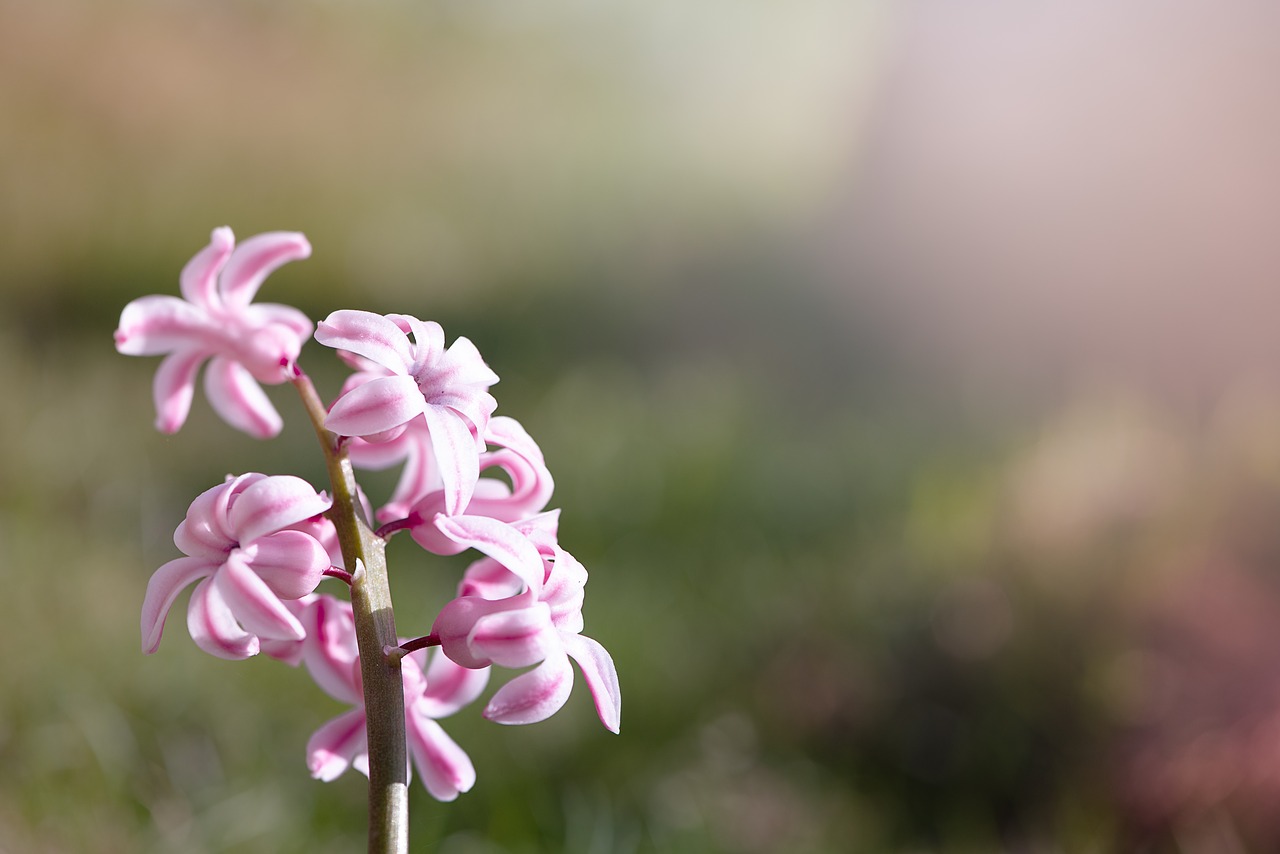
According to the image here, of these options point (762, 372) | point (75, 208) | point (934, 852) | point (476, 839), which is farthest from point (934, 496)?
point (75, 208)

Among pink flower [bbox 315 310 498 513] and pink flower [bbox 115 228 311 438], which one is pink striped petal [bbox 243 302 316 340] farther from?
pink flower [bbox 315 310 498 513]

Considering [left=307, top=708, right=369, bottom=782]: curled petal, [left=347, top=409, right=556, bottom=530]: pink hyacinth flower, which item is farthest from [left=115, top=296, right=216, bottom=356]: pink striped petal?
[left=307, top=708, right=369, bottom=782]: curled petal

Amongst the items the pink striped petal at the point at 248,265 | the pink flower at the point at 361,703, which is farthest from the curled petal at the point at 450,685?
the pink striped petal at the point at 248,265

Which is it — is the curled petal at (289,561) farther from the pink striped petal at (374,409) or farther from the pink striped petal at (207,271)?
the pink striped petal at (207,271)

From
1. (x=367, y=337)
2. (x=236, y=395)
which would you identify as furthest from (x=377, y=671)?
(x=236, y=395)

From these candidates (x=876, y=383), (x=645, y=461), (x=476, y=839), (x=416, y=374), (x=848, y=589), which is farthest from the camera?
(x=876, y=383)

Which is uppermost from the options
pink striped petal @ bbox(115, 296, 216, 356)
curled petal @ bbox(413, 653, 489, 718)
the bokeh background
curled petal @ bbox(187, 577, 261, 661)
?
pink striped petal @ bbox(115, 296, 216, 356)

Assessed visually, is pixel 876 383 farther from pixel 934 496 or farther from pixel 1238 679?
pixel 1238 679
